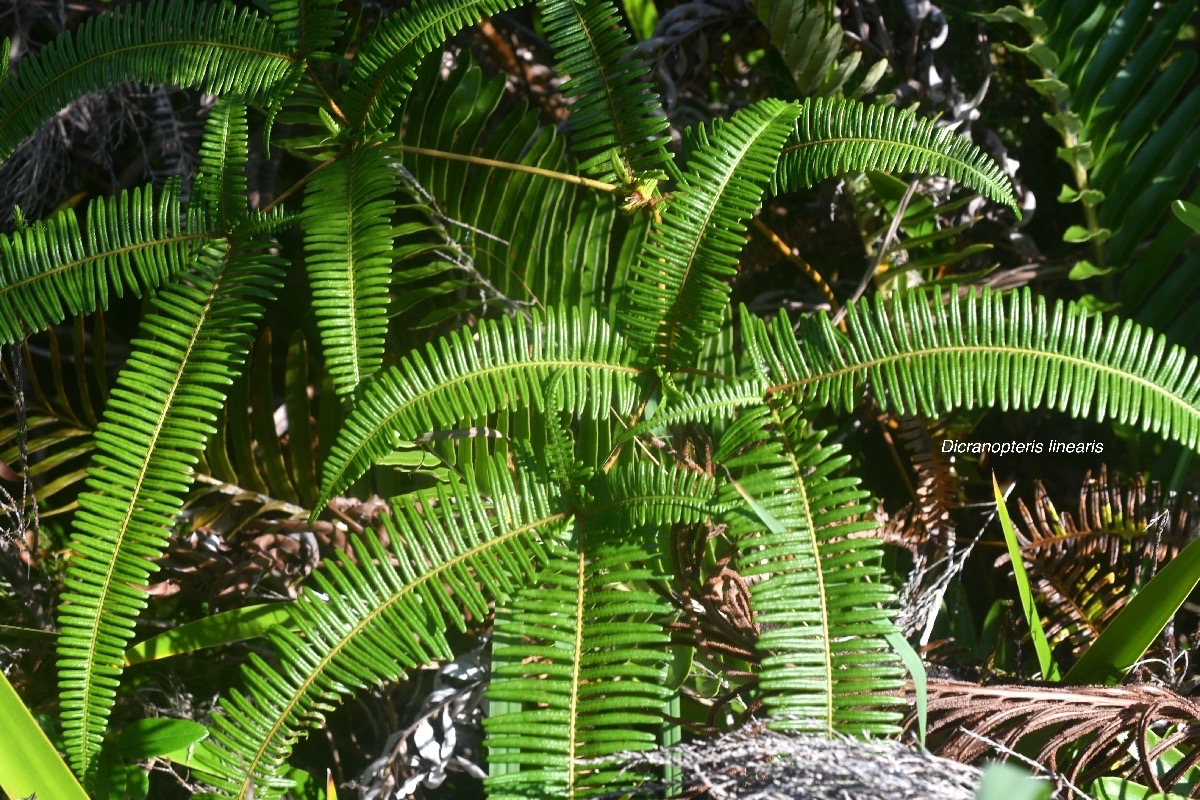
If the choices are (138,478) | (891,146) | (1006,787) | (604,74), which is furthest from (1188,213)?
(138,478)

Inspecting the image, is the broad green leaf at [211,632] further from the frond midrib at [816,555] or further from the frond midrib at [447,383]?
the frond midrib at [816,555]

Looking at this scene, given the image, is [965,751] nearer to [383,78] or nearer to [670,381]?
[670,381]

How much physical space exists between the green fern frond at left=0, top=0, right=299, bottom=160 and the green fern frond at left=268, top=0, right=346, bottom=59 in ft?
0.07

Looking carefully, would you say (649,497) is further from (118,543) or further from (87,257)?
(87,257)

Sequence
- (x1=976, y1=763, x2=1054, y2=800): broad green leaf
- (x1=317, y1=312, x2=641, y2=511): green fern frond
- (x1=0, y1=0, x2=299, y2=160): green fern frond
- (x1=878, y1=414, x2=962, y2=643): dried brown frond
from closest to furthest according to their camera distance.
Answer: (x1=976, y1=763, x2=1054, y2=800): broad green leaf, (x1=317, y1=312, x2=641, y2=511): green fern frond, (x1=0, y1=0, x2=299, y2=160): green fern frond, (x1=878, y1=414, x2=962, y2=643): dried brown frond

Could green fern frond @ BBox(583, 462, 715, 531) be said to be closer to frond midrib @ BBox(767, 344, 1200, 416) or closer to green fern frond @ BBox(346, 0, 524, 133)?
frond midrib @ BBox(767, 344, 1200, 416)

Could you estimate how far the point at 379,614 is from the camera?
37.7 inches

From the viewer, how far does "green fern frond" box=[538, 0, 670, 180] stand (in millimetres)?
1168

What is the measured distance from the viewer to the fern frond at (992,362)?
3.12ft

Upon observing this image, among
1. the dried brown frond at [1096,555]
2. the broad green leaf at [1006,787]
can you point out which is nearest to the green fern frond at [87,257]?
the broad green leaf at [1006,787]

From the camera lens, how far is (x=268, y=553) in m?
1.43

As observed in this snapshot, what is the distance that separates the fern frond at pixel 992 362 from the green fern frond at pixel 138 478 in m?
0.63

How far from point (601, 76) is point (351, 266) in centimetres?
40

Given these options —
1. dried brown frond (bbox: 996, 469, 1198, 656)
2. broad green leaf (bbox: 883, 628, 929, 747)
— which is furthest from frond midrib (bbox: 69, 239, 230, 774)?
dried brown frond (bbox: 996, 469, 1198, 656)
